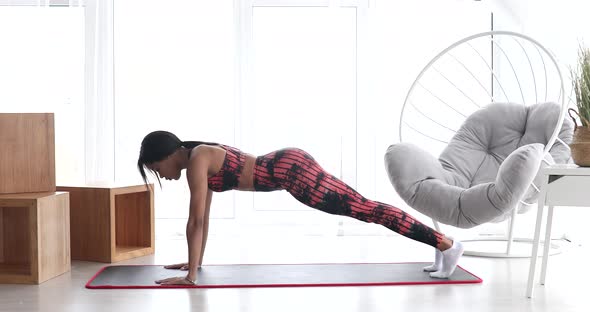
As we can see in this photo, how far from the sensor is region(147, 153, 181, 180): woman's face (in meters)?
3.21

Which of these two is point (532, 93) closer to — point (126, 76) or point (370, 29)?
point (370, 29)

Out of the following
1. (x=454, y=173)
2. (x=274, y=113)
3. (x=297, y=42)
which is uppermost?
(x=297, y=42)

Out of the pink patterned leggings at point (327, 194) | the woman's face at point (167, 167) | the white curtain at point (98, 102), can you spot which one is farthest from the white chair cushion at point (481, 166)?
the white curtain at point (98, 102)

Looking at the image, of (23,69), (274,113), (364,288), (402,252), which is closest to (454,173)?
(402,252)

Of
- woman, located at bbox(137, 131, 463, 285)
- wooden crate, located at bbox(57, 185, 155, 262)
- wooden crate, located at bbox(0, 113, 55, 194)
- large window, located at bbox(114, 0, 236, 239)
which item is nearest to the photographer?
woman, located at bbox(137, 131, 463, 285)

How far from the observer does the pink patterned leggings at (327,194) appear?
317 centimetres

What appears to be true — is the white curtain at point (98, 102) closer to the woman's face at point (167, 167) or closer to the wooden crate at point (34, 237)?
the wooden crate at point (34, 237)

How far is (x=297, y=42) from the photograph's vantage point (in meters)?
5.12

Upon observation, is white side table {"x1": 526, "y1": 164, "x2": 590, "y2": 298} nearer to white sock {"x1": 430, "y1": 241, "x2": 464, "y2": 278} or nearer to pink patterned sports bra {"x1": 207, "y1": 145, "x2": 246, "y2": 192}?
white sock {"x1": 430, "y1": 241, "x2": 464, "y2": 278}

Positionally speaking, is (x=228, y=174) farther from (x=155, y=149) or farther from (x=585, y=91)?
(x=585, y=91)

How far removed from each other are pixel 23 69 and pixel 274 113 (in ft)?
5.28

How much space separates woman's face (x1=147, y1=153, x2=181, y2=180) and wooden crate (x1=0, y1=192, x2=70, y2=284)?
21.4 inches

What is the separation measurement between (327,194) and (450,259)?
601mm

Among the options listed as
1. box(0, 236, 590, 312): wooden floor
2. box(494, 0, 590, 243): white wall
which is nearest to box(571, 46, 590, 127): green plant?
box(0, 236, 590, 312): wooden floor
